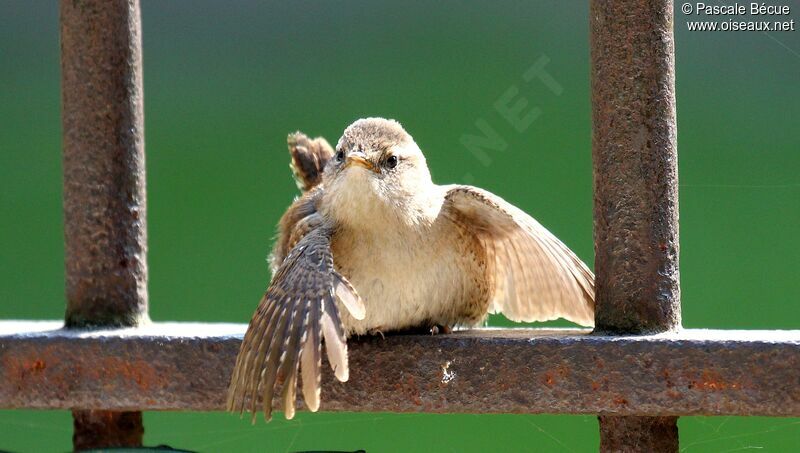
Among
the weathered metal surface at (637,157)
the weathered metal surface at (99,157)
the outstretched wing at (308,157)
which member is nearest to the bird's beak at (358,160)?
the weathered metal surface at (99,157)

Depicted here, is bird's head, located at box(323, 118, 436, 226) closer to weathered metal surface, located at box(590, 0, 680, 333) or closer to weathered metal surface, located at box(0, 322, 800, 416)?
weathered metal surface, located at box(0, 322, 800, 416)

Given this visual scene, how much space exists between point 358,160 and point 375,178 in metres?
0.08

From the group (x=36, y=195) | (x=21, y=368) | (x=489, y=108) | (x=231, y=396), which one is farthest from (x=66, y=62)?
(x=36, y=195)

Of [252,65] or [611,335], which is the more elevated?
[252,65]

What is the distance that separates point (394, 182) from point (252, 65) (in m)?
2.81

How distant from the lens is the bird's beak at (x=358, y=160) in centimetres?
302

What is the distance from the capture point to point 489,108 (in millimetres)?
5090

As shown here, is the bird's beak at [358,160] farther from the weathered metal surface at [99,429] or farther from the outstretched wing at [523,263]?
the weathered metal surface at [99,429]

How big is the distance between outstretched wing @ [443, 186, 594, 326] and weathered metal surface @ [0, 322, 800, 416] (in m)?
0.38

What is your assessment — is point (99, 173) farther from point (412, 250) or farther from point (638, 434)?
point (638, 434)

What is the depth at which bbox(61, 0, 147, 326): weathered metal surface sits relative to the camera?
2.78 metres

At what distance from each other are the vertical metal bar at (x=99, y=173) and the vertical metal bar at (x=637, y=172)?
44.9 inches

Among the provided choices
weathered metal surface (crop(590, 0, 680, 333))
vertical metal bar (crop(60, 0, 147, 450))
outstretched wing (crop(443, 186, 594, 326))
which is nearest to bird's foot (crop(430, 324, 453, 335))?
outstretched wing (crop(443, 186, 594, 326))

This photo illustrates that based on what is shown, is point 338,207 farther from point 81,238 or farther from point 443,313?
point 81,238
